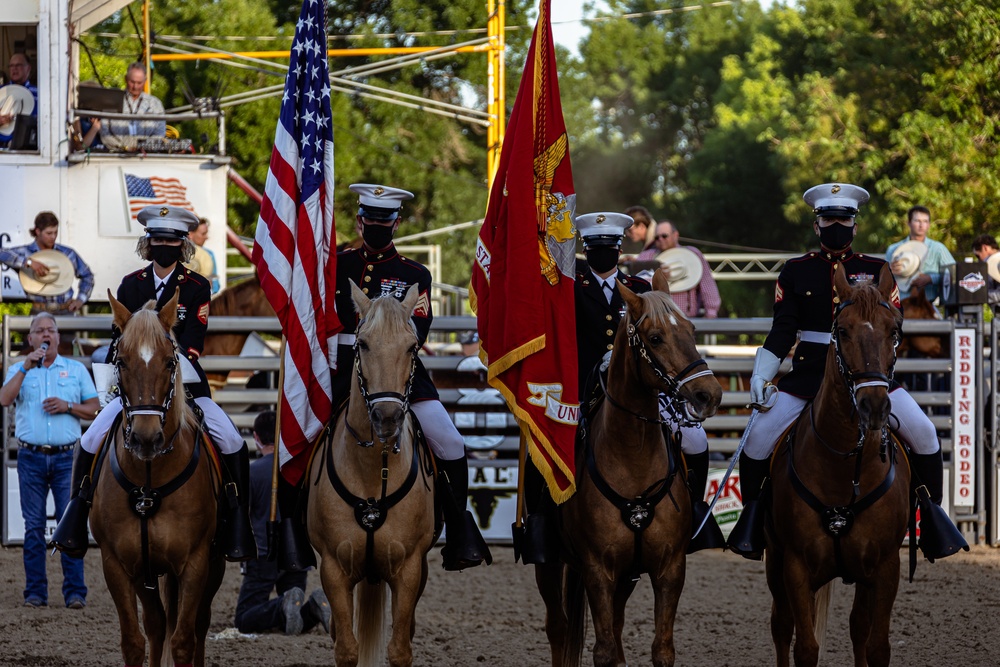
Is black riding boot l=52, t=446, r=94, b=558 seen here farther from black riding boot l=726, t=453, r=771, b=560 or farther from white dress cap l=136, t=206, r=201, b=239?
black riding boot l=726, t=453, r=771, b=560

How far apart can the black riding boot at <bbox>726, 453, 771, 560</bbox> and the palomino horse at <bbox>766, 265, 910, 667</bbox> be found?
218mm

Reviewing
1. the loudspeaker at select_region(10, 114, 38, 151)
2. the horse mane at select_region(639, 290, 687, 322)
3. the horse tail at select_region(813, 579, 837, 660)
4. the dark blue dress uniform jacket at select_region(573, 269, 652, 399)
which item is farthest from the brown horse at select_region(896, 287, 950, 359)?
the loudspeaker at select_region(10, 114, 38, 151)

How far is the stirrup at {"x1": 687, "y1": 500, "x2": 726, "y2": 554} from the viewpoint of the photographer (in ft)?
26.8

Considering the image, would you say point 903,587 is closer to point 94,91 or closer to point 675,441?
point 675,441

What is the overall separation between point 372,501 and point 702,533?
6.91 ft

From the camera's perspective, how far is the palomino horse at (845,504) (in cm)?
743

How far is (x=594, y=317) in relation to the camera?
8586 mm

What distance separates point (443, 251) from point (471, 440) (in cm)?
2790

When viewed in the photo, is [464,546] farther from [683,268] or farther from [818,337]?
[683,268]

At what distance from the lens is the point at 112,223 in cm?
1872

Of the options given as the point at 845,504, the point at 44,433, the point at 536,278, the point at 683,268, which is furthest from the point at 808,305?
the point at 44,433

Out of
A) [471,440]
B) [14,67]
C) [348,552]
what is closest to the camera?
[348,552]

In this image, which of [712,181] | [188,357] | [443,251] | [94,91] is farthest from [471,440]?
[712,181]

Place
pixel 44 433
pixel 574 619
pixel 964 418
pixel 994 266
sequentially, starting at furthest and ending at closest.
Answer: pixel 994 266, pixel 964 418, pixel 44 433, pixel 574 619
